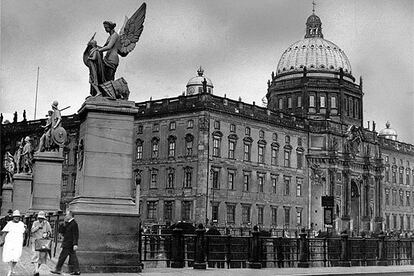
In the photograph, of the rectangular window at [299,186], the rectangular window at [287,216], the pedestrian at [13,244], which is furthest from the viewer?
A: the rectangular window at [299,186]

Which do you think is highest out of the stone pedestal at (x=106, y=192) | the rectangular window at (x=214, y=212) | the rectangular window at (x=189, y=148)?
the rectangular window at (x=189, y=148)

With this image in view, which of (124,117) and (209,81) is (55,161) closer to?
(124,117)

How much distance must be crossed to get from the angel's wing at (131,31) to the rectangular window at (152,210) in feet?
184

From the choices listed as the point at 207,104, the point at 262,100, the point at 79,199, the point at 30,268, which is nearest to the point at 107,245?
the point at 79,199

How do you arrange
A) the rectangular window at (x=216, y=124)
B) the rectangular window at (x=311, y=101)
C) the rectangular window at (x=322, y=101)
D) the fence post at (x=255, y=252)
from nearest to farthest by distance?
the fence post at (x=255, y=252)
the rectangular window at (x=216, y=124)
the rectangular window at (x=311, y=101)
the rectangular window at (x=322, y=101)

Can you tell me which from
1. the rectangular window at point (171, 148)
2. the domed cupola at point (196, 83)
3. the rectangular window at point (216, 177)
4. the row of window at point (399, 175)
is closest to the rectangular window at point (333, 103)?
the row of window at point (399, 175)

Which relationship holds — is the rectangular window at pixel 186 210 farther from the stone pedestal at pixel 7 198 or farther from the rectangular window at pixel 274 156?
the stone pedestal at pixel 7 198

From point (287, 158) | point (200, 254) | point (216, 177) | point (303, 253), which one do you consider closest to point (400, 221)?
point (287, 158)

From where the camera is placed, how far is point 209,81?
3826 inches

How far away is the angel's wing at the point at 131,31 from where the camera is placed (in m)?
19.5

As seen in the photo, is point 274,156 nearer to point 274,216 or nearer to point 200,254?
point 274,216

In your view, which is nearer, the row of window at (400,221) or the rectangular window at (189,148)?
the rectangular window at (189,148)

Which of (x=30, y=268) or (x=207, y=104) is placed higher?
(x=207, y=104)

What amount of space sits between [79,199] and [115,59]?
13.4 ft
